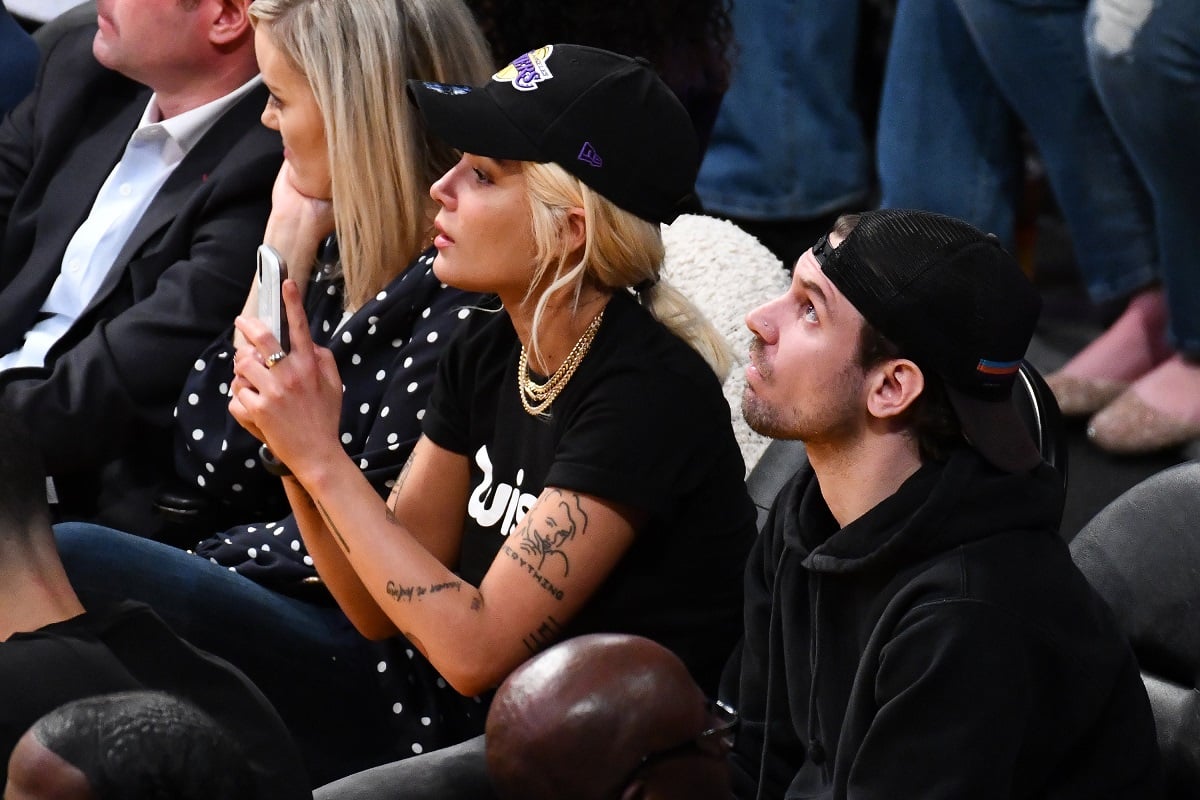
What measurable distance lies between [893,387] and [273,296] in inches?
31.3

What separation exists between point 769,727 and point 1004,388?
0.45 meters

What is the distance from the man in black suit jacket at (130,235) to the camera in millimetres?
2674

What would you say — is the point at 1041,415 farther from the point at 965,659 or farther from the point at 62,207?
the point at 62,207

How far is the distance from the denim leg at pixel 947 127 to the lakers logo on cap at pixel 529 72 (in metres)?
1.64

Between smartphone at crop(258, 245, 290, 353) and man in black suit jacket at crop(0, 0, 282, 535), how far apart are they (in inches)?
22.5

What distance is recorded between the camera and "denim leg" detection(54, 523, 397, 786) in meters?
2.22

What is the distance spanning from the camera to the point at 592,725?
104 cm

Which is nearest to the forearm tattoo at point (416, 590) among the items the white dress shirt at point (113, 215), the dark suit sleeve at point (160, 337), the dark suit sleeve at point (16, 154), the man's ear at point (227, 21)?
the dark suit sleeve at point (160, 337)

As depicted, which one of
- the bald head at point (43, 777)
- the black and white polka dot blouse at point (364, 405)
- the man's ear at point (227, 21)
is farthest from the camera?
the man's ear at point (227, 21)

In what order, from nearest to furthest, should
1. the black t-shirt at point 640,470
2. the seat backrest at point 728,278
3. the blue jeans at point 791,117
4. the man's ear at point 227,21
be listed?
the black t-shirt at point 640,470, the seat backrest at point 728,278, the man's ear at point 227,21, the blue jeans at point 791,117

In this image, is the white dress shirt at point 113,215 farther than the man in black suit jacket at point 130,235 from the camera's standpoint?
Yes

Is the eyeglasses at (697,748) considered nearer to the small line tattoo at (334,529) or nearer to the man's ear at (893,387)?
the man's ear at (893,387)

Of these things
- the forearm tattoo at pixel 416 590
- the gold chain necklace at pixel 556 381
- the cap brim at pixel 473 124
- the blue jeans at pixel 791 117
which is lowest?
the blue jeans at pixel 791 117

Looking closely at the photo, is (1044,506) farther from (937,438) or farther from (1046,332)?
(1046,332)
